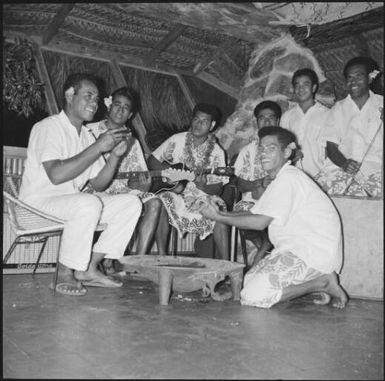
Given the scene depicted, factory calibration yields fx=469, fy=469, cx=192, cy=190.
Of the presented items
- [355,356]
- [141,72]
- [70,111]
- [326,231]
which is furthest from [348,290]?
[141,72]

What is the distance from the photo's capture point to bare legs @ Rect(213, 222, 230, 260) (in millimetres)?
4684

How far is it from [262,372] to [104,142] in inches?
87.9

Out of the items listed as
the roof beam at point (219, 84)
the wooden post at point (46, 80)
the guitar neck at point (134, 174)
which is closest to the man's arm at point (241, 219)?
the guitar neck at point (134, 174)

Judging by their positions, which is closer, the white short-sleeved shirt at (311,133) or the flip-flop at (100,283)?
the flip-flop at (100,283)

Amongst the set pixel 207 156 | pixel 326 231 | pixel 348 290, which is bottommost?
pixel 348 290

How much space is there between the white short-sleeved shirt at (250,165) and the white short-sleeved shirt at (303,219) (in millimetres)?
1490

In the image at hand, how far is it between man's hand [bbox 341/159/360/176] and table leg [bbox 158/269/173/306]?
212 centimetres

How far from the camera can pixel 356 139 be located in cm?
459

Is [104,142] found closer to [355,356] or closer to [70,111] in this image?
[70,111]

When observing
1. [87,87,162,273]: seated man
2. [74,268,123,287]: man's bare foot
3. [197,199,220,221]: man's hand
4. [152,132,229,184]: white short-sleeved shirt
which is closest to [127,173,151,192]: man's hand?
[87,87,162,273]: seated man

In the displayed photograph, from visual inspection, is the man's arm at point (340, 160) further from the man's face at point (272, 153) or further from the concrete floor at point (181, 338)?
the concrete floor at point (181, 338)

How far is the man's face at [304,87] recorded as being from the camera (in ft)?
16.9

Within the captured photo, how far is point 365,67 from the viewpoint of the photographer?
4652 mm

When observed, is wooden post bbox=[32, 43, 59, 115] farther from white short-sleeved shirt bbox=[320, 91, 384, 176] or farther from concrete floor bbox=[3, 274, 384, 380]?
white short-sleeved shirt bbox=[320, 91, 384, 176]
